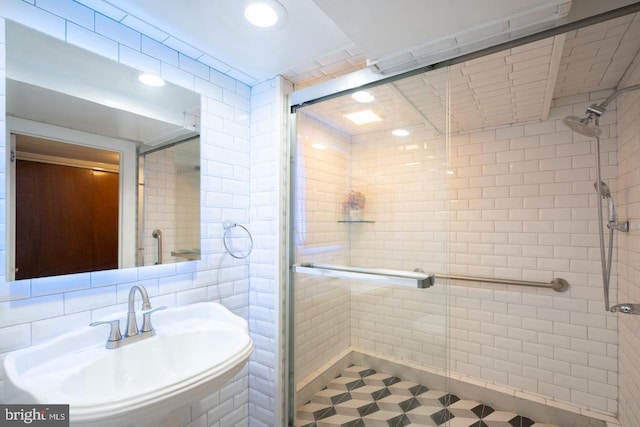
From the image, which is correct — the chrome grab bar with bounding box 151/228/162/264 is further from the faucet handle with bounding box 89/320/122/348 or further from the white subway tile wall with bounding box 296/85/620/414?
the white subway tile wall with bounding box 296/85/620/414

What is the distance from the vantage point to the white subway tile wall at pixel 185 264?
1.08 m

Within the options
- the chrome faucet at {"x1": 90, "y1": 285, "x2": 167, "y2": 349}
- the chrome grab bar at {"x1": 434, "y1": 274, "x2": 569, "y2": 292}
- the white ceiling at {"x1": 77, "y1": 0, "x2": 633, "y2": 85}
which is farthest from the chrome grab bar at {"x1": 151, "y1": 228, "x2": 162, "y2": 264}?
the chrome grab bar at {"x1": 434, "y1": 274, "x2": 569, "y2": 292}

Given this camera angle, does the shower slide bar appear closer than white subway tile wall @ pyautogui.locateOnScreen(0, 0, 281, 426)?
No

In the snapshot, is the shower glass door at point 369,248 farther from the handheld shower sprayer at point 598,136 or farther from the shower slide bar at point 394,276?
the handheld shower sprayer at point 598,136

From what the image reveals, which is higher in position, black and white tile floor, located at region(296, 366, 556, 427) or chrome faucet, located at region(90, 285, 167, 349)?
chrome faucet, located at region(90, 285, 167, 349)

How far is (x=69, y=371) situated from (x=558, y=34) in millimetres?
2200

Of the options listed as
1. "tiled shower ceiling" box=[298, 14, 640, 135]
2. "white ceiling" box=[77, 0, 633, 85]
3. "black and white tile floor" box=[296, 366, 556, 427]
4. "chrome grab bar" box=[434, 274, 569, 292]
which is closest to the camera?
"white ceiling" box=[77, 0, 633, 85]

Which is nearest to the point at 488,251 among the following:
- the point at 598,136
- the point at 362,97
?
the point at 598,136

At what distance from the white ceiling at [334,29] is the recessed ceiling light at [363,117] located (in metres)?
0.26

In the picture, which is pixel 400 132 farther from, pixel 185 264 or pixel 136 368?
pixel 136 368

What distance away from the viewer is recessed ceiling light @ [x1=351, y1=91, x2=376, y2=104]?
1622mm

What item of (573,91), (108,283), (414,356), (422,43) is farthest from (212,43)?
(573,91)

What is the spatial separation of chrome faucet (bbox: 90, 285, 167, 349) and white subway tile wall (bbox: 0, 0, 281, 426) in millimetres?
117

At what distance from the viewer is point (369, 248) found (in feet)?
5.79
